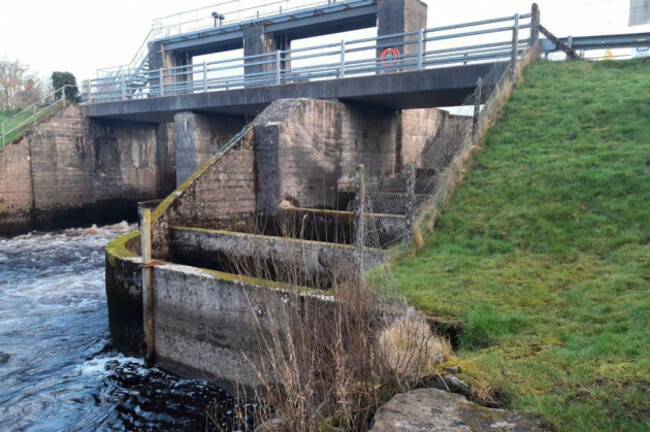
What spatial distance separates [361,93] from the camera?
1326cm

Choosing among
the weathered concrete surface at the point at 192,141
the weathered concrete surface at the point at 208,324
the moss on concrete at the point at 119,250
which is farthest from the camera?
the weathered concrete surface at the point at 192,141

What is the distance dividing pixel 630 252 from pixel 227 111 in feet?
46.9

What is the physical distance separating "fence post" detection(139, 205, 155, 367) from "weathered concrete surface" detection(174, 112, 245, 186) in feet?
31.7

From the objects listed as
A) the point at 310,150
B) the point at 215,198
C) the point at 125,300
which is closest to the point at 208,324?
the point at 125,300

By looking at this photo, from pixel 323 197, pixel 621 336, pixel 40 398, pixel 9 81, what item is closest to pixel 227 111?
pixel 323 197

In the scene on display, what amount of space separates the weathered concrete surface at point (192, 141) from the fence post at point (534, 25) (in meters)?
11.3

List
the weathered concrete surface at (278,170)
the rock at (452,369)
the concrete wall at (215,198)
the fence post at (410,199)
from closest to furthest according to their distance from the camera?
the rock at (452,369) < the fence post at (410,199) < the concrete wall at (215,198) < the weathered concrete surface at (278,170)

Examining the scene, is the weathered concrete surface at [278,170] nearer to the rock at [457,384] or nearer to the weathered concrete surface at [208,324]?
the weathered concrete surface at [208,324]

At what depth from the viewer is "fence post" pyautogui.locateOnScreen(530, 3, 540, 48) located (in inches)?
519

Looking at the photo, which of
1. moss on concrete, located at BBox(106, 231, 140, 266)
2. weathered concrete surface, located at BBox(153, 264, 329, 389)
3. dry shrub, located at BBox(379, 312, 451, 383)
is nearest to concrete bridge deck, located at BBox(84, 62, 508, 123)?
moss on concrete, located at BBox(106, 231, 140, 266)

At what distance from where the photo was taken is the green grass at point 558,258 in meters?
3.57

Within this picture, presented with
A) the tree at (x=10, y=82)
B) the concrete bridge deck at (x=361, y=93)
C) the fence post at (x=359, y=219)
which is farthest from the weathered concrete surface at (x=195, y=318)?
the tree at (x=10, y=82)

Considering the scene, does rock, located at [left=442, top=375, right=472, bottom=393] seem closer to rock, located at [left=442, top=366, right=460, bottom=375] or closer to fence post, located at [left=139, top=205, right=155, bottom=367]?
rock, located at [left=442, top=366, right=460, bottom=375]

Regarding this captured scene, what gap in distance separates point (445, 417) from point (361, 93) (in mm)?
11173
